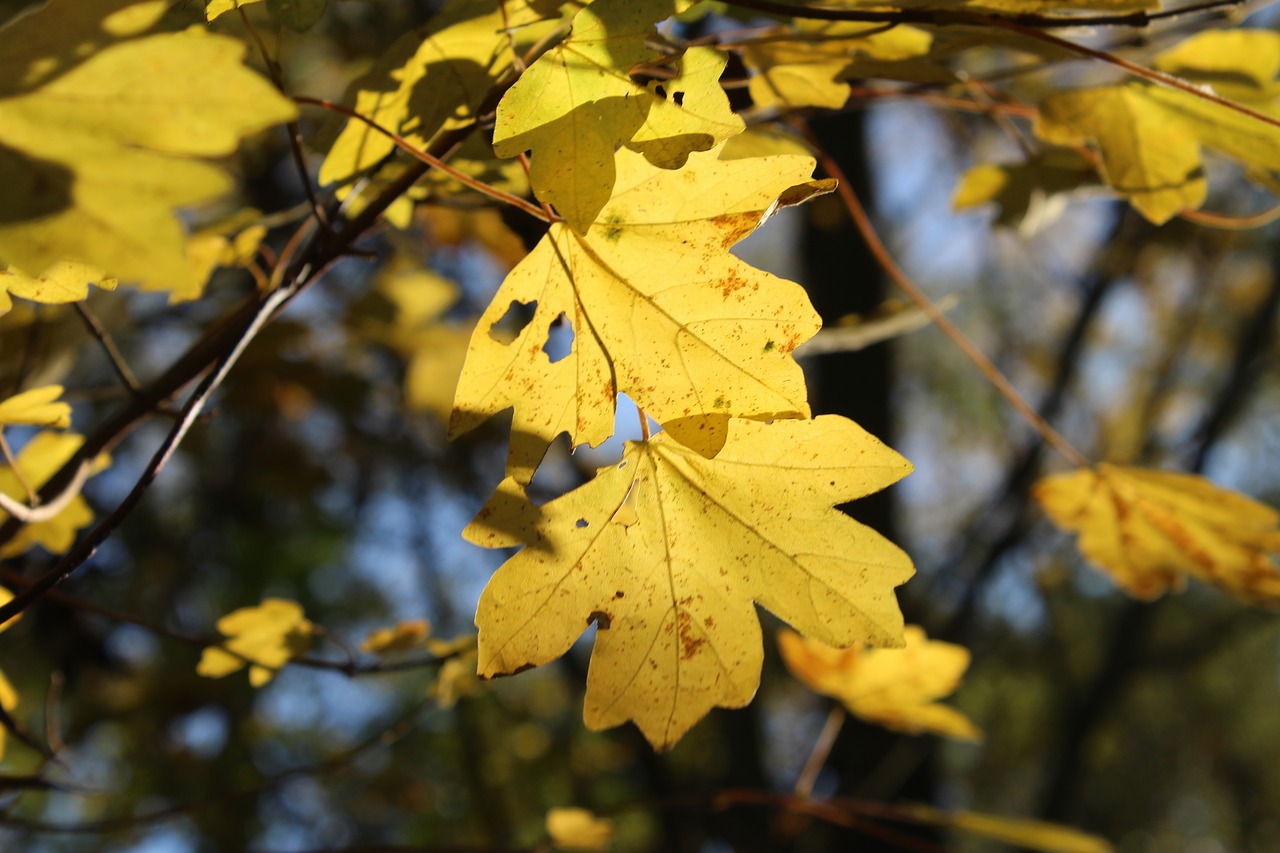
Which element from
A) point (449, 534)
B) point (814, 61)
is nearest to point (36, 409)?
point (814, 61)

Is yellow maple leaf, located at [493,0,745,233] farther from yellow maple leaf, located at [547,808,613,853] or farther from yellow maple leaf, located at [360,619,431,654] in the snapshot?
yellow maple leaf, located at [547,808,613,853]

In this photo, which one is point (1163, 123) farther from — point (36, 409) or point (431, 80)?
point (36, 409)

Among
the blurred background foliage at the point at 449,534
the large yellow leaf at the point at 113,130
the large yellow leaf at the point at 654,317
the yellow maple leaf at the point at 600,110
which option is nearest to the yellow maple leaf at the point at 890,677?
the blurred background foliage at the point at 449,534

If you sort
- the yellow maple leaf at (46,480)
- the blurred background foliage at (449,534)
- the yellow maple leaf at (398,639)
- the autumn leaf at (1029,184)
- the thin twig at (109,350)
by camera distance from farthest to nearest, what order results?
the blurred background foliage at (449,534) → the autumn leaf at (1029,184) → the yellow maple leaf at (398,639) → the yellow maple leaf at (46,480) → the thin twig at (109,350)

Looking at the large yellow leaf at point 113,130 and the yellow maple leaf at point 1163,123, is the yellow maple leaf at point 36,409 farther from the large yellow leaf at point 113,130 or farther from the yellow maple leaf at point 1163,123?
the yellow maple leaf at point 1163,123

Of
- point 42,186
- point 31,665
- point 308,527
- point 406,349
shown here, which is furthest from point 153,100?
point 308,527

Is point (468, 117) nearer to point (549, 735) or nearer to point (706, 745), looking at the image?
point (706, 745)

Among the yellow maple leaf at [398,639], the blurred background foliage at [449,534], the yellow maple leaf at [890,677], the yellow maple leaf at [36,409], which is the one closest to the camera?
the yellow maple leaf at [36,409]

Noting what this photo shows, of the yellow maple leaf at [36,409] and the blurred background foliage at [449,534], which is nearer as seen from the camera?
the yellow maple leaf at [36,409]
